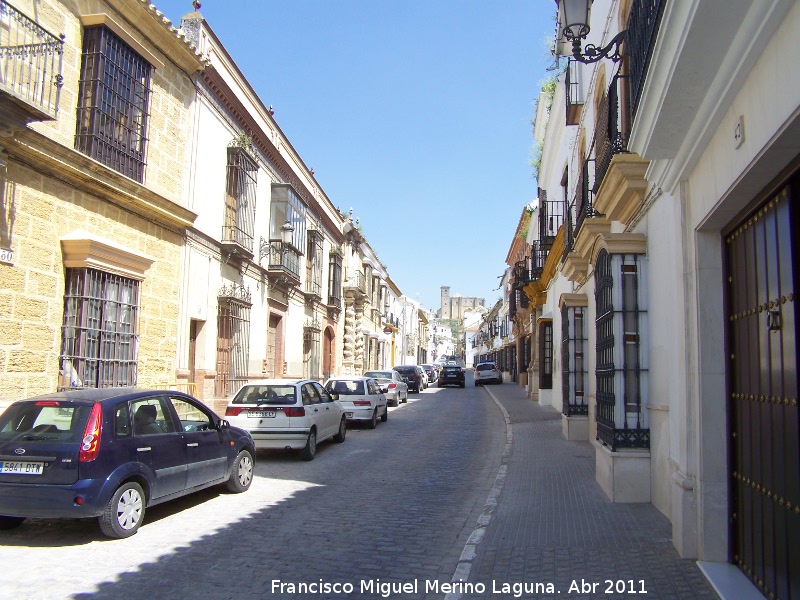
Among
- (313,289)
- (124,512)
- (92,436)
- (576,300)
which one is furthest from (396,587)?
(313,289)

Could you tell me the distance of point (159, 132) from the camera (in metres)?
12.6

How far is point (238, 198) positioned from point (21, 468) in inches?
440

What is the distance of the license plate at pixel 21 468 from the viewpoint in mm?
6039

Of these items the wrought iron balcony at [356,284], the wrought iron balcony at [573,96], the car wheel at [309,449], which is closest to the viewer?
the car wheel at [309,449]

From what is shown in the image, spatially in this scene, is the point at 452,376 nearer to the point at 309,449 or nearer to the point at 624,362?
the point at 309,449

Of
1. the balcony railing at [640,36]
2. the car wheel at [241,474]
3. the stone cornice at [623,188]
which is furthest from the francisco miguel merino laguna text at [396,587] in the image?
the stone cornice at [623,188]

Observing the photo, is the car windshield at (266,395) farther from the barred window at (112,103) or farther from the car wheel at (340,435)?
the barred window at (112,103)

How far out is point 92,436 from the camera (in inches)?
243

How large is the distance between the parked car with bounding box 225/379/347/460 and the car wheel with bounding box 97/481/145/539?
15.0ft

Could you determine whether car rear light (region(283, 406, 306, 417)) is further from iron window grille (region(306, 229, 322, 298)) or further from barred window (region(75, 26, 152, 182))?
iron window grille (region(306, 229, 322, 298))

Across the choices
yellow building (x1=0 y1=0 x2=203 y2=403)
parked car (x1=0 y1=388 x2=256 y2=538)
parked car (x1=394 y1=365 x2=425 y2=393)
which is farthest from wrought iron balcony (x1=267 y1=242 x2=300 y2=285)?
parked car (x1=394 y1=365 x2=425 y2=393)

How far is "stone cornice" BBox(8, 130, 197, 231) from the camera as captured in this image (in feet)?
29.1

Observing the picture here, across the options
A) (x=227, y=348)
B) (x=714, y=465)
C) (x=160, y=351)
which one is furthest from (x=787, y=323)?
(x=227, y=348)

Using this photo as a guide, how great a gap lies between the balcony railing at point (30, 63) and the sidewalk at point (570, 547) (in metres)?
7.53
